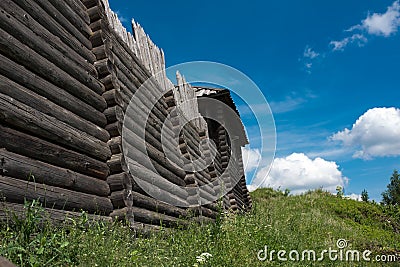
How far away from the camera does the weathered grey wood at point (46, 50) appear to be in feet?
13.1

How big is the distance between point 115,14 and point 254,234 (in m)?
4.76

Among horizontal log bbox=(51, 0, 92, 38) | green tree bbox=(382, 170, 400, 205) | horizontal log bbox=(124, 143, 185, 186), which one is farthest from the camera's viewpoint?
green tree bbox=(382, 170, 400, 205)

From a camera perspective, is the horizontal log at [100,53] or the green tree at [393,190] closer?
the horizontal log at [100,53]

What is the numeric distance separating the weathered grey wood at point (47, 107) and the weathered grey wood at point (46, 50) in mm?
574

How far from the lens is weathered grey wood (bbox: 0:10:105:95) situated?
3.99 m

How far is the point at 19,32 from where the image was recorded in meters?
4.13

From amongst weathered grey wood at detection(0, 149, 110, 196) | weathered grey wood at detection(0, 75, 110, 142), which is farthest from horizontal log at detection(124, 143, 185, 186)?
weathered grey wood at detection(0, 149, 110, 196)

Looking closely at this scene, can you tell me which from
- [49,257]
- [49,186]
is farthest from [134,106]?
[49,257]

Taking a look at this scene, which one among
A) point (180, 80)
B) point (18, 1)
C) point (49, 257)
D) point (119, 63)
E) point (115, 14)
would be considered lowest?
point (49, 257)

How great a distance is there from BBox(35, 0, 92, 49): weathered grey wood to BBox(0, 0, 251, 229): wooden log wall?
1 centimetres

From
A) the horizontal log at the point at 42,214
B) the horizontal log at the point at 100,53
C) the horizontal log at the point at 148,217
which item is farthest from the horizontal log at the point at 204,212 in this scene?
the horizontal log at the point at 42,214

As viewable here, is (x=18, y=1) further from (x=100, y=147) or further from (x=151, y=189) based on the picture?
(x=151, y=189)

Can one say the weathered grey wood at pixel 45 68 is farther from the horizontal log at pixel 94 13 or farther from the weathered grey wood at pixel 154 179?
the horizontal log at pixel 94 13

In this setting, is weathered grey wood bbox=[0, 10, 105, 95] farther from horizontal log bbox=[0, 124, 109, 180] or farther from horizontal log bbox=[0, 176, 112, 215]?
horizontal log bbox=[0, 176, 112, 215]
